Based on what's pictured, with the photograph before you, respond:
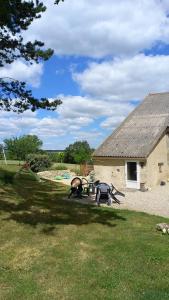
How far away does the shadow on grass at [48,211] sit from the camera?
1401 cm

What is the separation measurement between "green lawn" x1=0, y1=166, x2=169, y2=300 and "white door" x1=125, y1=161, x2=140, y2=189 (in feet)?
37.4

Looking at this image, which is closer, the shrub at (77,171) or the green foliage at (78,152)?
the shrub at (77,171)

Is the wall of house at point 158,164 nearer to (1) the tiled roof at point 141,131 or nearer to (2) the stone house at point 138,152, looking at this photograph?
(2) the stone house at point 138,152

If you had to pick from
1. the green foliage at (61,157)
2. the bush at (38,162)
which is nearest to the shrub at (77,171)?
the bush at (38,162)

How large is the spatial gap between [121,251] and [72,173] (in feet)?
101

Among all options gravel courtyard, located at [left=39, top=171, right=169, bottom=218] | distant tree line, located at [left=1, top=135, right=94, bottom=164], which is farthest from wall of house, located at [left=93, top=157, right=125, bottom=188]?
distant tree line, located at [left=1, top=135, right=94, bottom=164]

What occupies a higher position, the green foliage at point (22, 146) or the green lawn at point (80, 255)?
the green foliage at point (22, 146)

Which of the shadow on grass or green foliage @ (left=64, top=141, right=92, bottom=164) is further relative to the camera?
green foliage @ (left=64, top=141, right=92, bottom=164)

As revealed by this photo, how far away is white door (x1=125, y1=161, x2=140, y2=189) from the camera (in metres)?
27.2

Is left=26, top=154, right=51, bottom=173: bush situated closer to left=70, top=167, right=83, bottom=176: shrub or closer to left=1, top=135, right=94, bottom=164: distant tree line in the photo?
left=70, top=167, right=83, bottom=176: shrub

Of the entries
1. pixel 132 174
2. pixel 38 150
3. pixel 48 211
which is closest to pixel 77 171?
pixel 38 150

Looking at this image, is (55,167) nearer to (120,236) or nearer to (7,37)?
(7,37)

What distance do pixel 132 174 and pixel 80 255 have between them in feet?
60.0

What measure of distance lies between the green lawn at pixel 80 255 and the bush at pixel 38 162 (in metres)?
25.1
